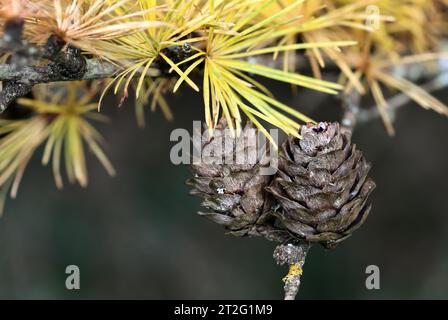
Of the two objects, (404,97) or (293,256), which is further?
(404,97)

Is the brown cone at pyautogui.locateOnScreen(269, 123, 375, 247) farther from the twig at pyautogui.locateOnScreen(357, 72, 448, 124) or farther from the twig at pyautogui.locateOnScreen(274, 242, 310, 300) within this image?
the twig at pyautogui.locateOnScreen(357, 72, 448, 124)

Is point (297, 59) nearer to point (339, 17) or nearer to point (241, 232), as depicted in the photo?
point (339, 17)

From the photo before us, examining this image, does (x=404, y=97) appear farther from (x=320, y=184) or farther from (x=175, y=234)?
(x=175, y=234)

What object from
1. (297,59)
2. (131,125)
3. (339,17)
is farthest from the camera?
(131,125)
